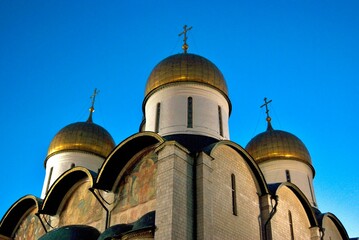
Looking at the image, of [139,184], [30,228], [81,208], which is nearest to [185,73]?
[139,184]

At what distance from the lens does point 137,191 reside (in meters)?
10.7

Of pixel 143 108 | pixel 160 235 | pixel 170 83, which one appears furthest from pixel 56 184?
pixel 160 235

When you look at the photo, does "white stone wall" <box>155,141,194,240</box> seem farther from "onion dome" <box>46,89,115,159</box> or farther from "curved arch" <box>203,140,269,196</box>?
"onion dome" <box>46,89,115,159</box>

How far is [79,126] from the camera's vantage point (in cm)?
1677

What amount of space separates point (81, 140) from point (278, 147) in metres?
7.79

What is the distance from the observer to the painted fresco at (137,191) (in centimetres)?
Result: 1027

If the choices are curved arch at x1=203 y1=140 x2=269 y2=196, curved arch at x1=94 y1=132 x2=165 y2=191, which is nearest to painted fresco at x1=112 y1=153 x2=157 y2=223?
curved arch at x1=94 y1=132 x2=165 y2=191

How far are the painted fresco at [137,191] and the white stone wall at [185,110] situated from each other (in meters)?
1.50

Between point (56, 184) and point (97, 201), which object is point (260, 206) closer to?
point (97, 201)

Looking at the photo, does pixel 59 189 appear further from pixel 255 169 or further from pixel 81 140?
pixel 255 169

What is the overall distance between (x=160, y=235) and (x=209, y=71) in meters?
6.24

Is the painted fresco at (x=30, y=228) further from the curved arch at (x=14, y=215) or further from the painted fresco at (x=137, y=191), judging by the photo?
the painted fresco at (x=137, y=191)

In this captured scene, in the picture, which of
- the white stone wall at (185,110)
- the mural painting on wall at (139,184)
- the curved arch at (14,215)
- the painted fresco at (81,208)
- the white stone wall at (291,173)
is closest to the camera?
the mural painting on wall at (139,184)

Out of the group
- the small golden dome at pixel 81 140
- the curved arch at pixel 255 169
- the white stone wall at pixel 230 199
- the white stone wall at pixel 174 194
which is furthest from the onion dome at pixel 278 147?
the white stone wall at pixel 174 194
